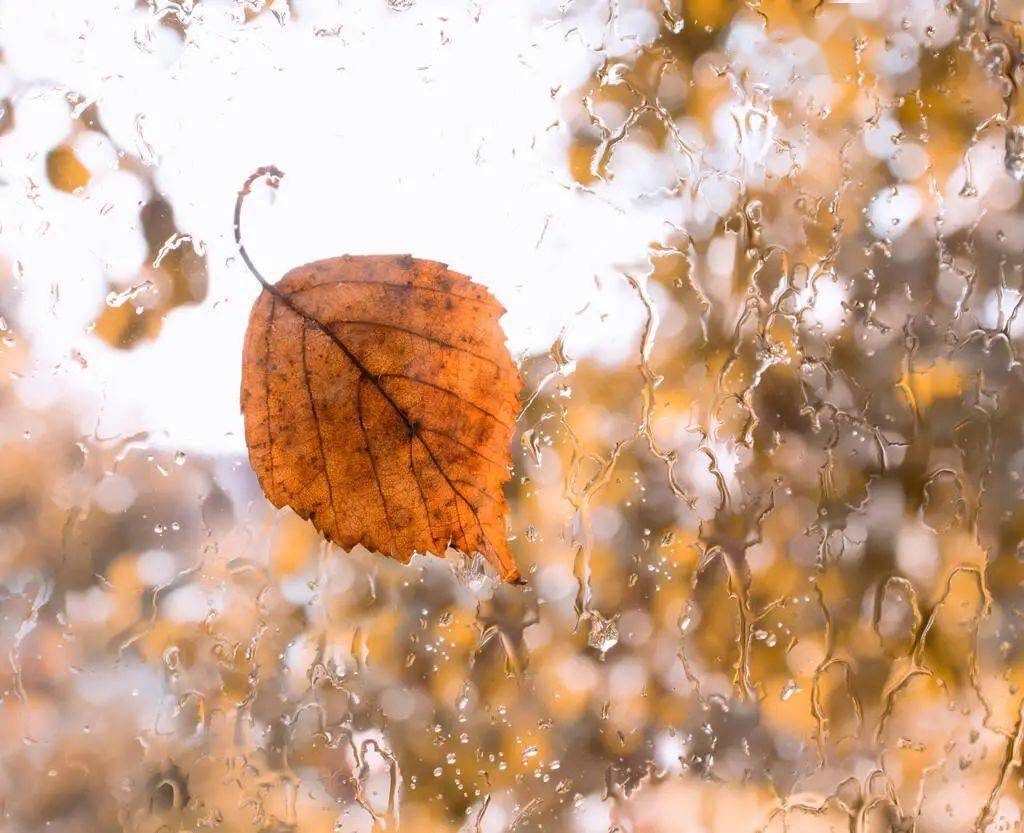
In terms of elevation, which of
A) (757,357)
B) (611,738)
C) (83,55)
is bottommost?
(611,738)

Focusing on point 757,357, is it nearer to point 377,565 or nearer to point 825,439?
point 825,439

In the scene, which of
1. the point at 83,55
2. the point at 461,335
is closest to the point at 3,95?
the point at 83,55

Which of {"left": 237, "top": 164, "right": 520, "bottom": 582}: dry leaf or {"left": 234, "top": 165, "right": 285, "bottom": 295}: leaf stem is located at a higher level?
{"left": 234, "top": 165, "right": 285, "bottom": 295}: leaf stem

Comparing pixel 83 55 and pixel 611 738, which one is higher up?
pixel 83 55

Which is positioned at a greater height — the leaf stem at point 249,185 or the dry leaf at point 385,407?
the leaf stem at point 249,185
